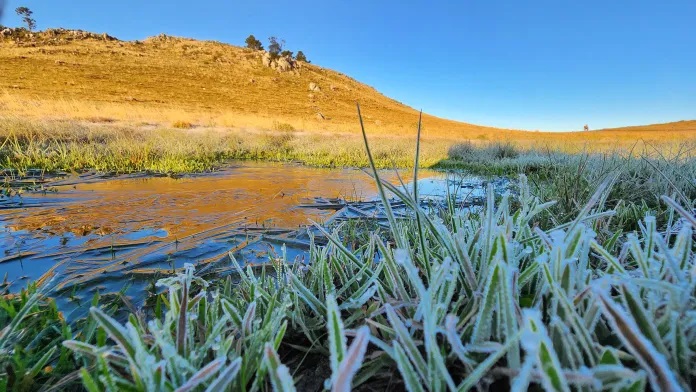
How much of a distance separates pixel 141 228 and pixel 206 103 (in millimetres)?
37594

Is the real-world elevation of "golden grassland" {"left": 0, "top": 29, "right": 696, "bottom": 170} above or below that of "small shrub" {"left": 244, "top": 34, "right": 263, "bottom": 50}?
below

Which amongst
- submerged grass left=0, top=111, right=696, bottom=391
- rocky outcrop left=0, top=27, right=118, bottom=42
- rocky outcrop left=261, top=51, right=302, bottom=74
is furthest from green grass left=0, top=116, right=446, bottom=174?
rocky outcrop left=0, top=27, right=118, bottom=42

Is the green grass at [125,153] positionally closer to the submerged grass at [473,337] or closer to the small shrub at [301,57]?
the submerged grass at [473,337]

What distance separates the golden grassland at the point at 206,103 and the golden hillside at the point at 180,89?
13 cm

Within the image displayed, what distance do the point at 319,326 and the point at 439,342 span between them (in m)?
0.36

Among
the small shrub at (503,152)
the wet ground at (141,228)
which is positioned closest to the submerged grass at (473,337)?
the wet ground at (141,228)

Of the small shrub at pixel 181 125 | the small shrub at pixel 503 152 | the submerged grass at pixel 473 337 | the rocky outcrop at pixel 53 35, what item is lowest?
the submerged grass at pixel 473 337

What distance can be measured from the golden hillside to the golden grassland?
0.44ft

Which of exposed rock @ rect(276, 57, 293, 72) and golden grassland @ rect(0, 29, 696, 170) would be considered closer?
golden grassland @ rect(0, 29, 696, 170)

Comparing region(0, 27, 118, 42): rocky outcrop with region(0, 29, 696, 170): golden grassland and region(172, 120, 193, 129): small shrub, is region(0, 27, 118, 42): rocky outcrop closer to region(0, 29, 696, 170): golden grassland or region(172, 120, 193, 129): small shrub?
region(0, 29, 696, 170): golden grassland

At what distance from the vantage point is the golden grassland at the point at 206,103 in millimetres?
15125

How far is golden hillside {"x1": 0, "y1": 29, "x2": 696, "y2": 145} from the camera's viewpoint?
27.3 metres

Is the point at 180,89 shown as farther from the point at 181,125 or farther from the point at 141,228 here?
the point at 141,228

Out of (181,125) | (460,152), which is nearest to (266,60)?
(181,125)
